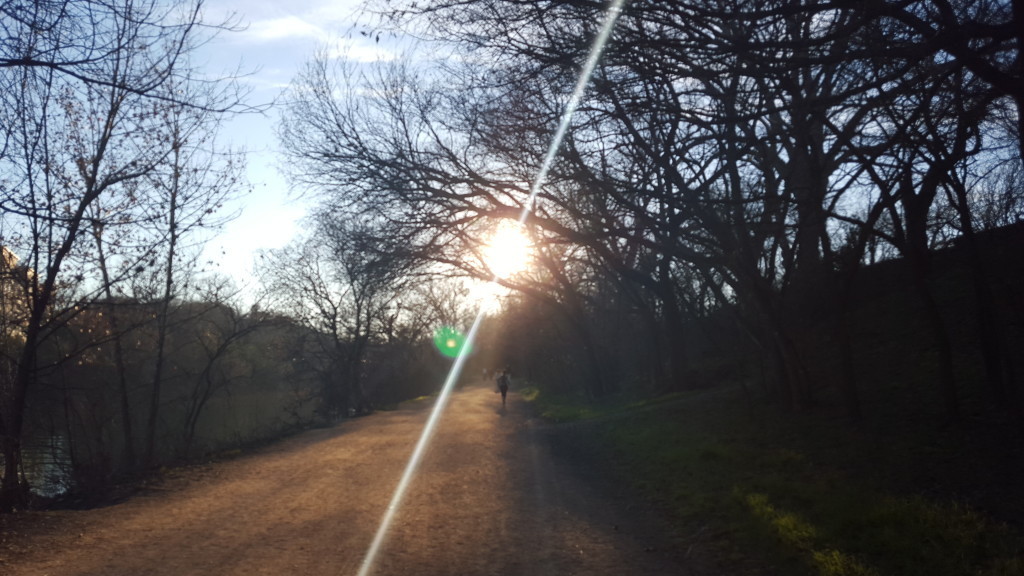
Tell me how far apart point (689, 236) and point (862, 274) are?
9419 mm

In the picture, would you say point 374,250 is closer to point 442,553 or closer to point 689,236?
point 689,236

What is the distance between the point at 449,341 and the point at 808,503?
62.4 m

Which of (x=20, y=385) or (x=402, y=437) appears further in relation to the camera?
(x=402, y=437)

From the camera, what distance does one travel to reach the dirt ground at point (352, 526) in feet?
24.6

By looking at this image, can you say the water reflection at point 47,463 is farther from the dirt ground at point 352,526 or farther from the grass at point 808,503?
the grass at point 808,503

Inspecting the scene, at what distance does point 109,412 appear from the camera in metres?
22.9

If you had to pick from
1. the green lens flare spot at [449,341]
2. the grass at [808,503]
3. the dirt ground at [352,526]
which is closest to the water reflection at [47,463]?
the dirt ground at [352,526]

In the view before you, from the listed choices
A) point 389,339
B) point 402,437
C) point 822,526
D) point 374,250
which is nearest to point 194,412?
point 402,437

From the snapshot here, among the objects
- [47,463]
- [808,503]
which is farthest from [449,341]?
[808,503]

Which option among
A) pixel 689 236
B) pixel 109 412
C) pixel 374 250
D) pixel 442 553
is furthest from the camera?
pixel 109 412

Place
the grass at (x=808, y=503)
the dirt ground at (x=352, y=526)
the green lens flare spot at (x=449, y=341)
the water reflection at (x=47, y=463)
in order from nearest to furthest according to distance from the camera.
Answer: the grass at (x=808, y=503) < the dirt ground at (x=352, y=526) < the water reflection at (x=47, y=463) < the green lens flare spot at (x=449, y=341)

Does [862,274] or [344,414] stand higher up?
[862,274]

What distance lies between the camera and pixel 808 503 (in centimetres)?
866

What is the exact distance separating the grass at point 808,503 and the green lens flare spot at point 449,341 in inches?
2052
